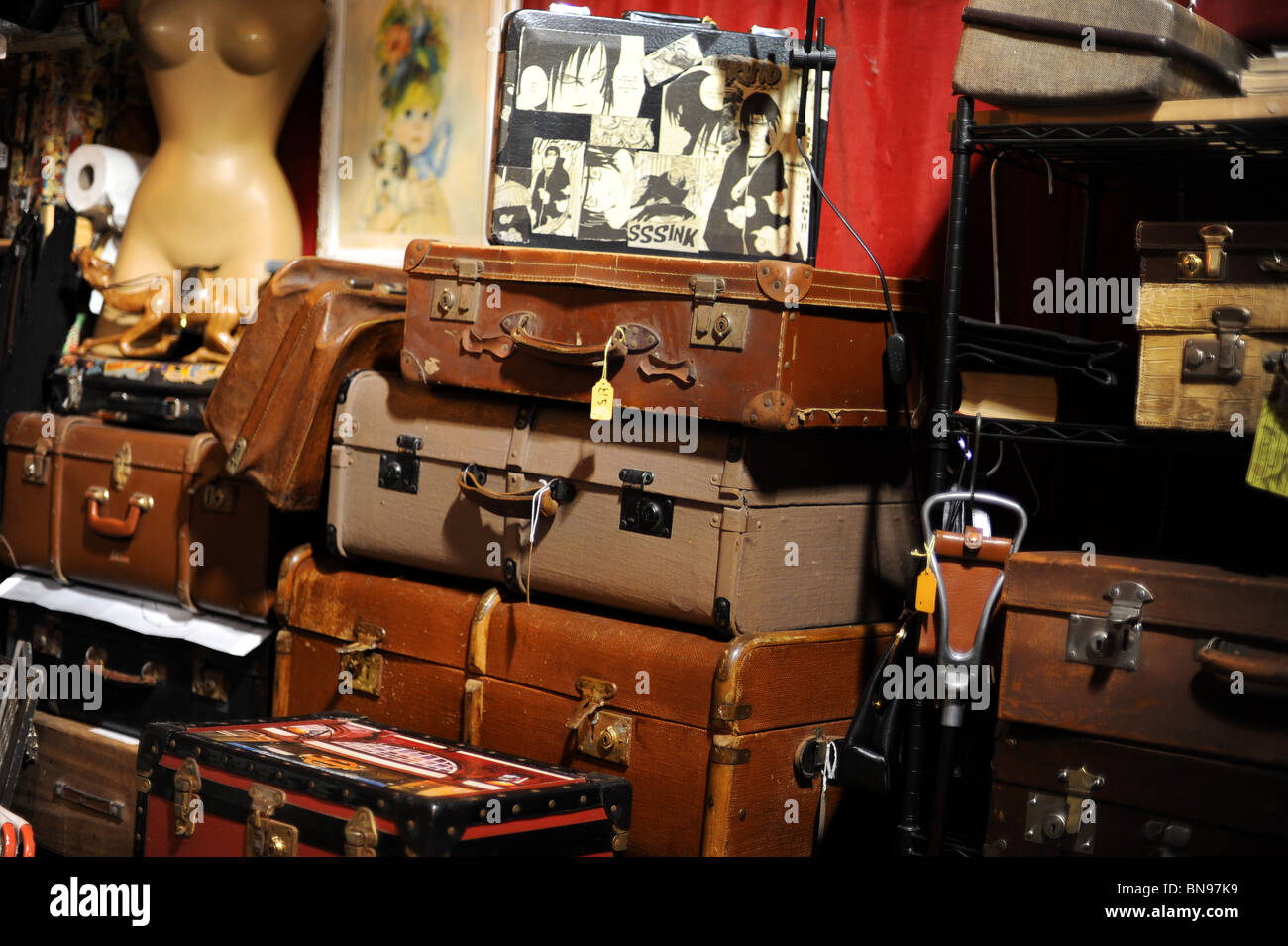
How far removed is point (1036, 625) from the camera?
215cm

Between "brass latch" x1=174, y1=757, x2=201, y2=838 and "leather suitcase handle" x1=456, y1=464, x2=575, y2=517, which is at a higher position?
"leather suitcase handle" x1=456, y1=464, x2=575, y2=517

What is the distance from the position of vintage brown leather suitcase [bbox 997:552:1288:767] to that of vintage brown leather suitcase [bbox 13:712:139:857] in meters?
2.16

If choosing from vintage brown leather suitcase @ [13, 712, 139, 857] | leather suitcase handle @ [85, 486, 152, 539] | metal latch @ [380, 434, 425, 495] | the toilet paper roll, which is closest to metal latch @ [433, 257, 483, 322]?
metal latch @ [380, 434, 425, 495]

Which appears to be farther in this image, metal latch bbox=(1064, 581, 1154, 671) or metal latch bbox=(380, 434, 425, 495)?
metal latch bbox=(380, 434, 425, 495)

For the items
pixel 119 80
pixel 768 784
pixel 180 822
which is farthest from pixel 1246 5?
pixel 119 80

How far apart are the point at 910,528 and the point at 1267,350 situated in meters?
0.88

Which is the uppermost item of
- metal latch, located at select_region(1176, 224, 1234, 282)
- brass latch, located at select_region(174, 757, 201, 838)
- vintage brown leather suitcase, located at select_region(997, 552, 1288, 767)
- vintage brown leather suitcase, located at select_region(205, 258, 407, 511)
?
metal latch, located at select_region(1176, 224, 1234, 282)

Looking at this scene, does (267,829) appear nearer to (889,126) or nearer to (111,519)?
(111,519)

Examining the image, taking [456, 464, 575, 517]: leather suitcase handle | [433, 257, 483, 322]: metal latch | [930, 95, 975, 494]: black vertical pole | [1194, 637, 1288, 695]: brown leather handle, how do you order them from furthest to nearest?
1. [433, 257, 483, 322]: metal latch
2. [456, 464, 575, 517]: leather suitcase handle
3. [930, 95, 975, 494]: black vertical pole
4. [1194, 637, 1288, 695]: brown leather handle

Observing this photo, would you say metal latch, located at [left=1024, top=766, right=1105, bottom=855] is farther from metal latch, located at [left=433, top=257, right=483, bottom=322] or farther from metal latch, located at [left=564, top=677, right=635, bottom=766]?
metal latch, located at [left=433, top=257, right=483, bottom=322]

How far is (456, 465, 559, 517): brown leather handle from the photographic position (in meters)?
2.57

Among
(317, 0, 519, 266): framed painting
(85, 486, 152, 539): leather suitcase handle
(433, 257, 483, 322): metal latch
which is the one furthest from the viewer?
(317, 0, 519, 266): framed painting

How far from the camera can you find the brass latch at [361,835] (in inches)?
82.2

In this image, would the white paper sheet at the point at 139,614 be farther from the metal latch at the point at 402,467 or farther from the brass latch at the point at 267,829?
the brass latch at the point at 267,829
